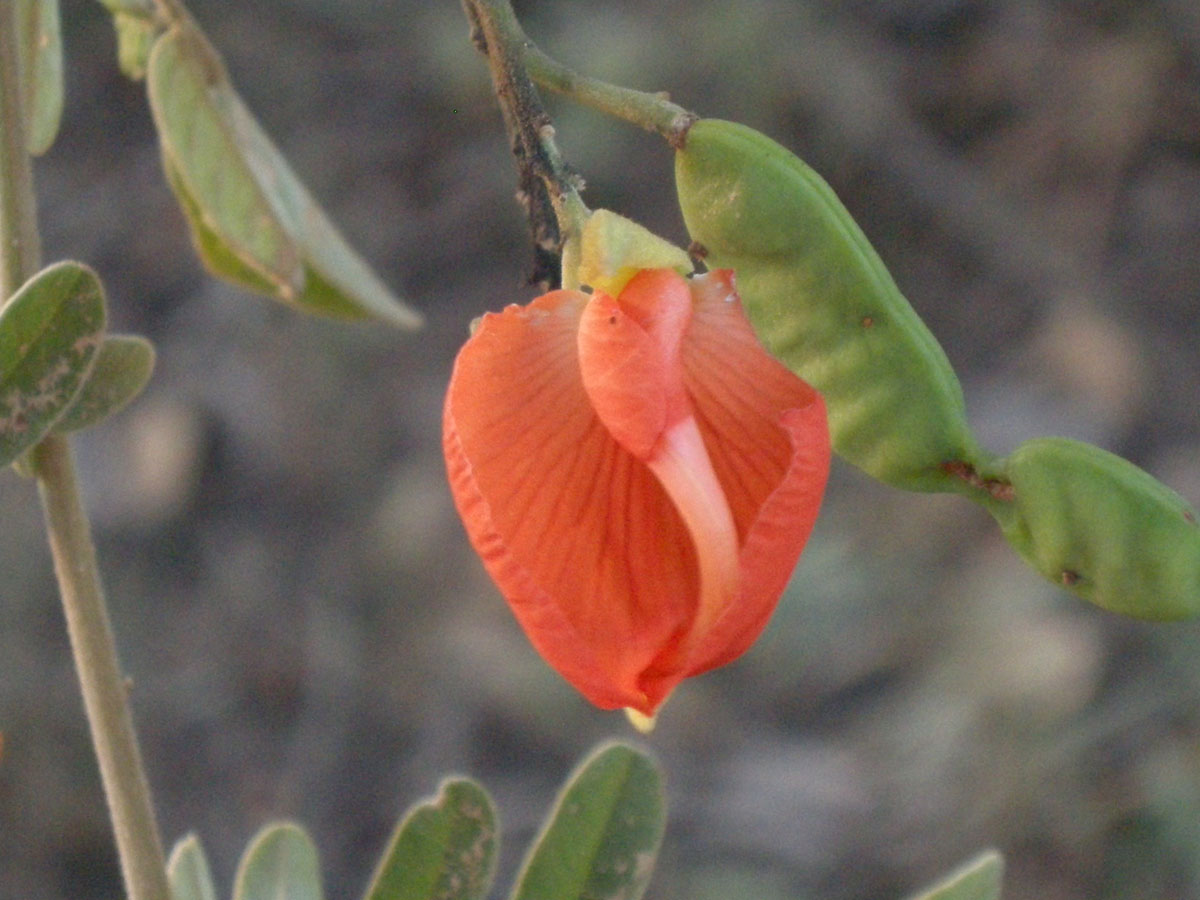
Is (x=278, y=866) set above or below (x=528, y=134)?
below

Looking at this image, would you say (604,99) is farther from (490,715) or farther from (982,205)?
(982,205)

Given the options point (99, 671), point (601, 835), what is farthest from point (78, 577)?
point (601, 835)

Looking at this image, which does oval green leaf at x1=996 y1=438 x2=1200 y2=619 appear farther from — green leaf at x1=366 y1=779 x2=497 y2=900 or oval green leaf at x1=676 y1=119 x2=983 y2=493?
green leaf at x1=366 y1=779 x2=497 y2=900

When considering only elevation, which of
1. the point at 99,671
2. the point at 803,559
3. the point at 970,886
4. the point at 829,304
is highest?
the point at 829,304

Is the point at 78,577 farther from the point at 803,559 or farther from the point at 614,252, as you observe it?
the point at 803,559

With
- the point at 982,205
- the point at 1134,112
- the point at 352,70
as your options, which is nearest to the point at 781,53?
the point at 982,205

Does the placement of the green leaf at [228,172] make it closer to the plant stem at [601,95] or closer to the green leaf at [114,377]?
the green leaf at [114,377]

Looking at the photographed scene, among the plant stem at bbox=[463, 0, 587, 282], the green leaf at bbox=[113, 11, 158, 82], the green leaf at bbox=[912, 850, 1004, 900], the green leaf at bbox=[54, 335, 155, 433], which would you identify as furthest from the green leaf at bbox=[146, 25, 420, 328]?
the green leaf at bbox=[912, 850, 1004, 900]
